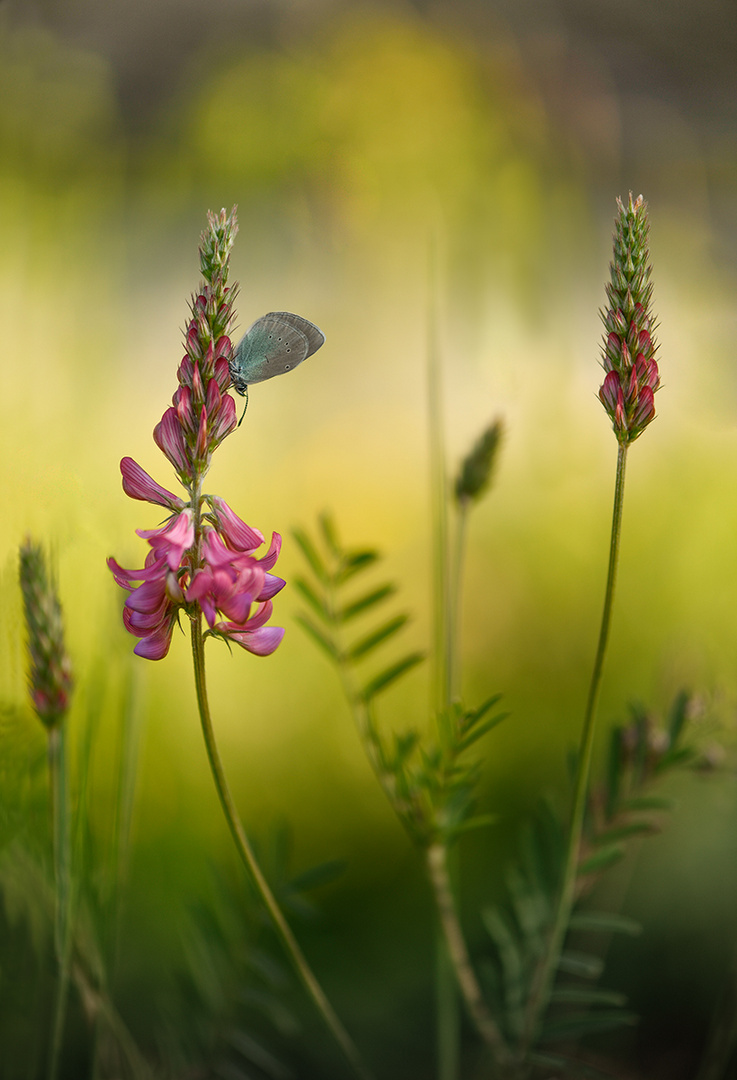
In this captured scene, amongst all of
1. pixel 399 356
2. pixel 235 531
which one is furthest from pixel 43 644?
pixel 399 356

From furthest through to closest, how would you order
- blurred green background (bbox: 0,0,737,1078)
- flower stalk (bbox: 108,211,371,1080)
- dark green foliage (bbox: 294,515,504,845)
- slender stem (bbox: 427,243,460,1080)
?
blurred green background (bbox: 0,0,737,1078)
slender stem (bbox: 427,243,460,1080)
dark green foliage (bbox: 294,515,504,845)
flower stalk (bbox: 108,211,371,1080)

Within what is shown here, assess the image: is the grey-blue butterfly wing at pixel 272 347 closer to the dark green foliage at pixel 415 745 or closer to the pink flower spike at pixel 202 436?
the pink flower spike at pixel 202 436

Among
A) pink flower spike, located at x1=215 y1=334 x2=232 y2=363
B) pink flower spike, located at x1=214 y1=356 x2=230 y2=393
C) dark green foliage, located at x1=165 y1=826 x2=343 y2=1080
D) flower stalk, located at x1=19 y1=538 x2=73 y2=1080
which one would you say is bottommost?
dark green foliage, located at x1=165 y1=826 x2=343 y2=1080

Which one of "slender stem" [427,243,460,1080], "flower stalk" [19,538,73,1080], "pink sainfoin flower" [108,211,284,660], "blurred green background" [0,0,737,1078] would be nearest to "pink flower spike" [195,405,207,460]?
"pink sainfoin flower" [108,211,284,660]

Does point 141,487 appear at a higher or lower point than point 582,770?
higher

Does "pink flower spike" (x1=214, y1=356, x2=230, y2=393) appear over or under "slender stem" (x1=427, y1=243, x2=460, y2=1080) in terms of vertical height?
over

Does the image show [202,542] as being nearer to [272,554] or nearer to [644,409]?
[272,554]

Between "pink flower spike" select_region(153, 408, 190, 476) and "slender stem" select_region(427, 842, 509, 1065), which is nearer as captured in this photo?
"pink flower spike" select_region(153, 408, 190, 476)

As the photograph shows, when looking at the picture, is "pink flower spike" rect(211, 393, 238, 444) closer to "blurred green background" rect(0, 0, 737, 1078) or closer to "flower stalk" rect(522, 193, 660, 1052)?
"flower stalk" rect(522, 193, 660, 1052)
